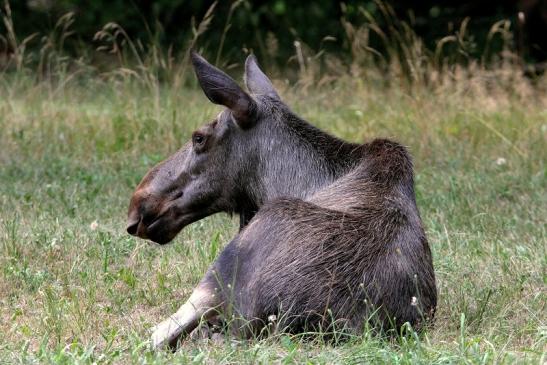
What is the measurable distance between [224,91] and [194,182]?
64 cm

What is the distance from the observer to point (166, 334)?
17.5 feet

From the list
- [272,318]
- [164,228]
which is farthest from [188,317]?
[164,228]

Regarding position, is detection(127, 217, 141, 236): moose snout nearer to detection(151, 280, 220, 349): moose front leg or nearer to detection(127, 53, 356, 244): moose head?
detection(127, 53, 356, 244): moose head

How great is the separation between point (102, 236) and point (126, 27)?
1194cm

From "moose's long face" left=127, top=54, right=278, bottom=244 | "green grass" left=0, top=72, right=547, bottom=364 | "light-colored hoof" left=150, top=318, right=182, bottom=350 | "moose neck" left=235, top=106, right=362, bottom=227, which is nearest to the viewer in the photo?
"green grass" left=0, top=72, right=547, bottom=364

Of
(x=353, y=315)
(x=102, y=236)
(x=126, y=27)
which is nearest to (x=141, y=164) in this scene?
(x=102, y=236)

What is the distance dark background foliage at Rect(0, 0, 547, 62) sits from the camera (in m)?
18.6

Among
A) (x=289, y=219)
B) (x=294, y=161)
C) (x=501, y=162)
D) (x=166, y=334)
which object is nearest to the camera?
(x=166, y=334)

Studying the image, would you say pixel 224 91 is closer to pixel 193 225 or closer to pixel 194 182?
pixel 194 182

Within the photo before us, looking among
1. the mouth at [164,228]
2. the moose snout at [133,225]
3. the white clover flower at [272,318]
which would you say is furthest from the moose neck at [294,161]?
the white clover flower at [272,318]

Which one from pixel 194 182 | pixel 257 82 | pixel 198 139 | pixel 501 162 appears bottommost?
pixel 501 162

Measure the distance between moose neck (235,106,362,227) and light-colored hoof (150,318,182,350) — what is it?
1289 mm

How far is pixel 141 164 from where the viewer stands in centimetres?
1034

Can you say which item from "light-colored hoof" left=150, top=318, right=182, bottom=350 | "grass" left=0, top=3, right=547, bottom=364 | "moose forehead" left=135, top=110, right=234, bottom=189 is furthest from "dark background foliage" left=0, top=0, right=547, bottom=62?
"light-colored hoof" left=150, top=318, right=182, bottom=350
